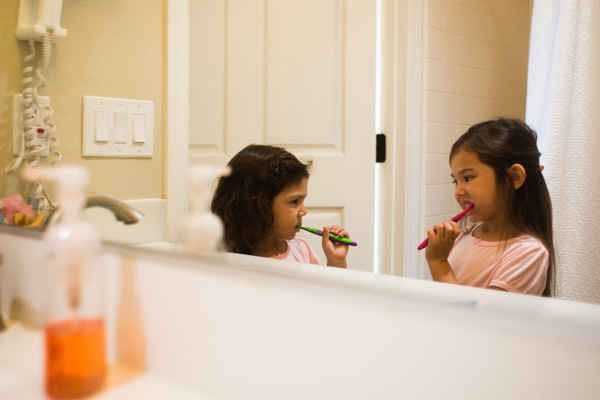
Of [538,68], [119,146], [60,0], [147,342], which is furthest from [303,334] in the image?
[60,0]

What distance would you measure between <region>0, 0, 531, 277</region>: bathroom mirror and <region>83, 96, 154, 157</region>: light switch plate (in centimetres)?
1

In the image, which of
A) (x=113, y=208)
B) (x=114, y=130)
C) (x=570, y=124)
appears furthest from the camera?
(x=114, y=130)

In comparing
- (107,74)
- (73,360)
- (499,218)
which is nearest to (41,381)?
(73,360)

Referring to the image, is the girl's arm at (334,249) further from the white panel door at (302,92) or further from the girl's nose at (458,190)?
the girl's nose at (458,190)

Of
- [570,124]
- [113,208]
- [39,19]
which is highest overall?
[39,19]

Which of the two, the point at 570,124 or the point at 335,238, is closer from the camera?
the point at 570,124

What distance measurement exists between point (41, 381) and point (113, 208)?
0.81 feet

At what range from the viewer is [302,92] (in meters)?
0.69

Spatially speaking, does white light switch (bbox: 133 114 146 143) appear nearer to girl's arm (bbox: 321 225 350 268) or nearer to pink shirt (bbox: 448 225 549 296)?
girl's arm (bbox: 321 225 350 268)

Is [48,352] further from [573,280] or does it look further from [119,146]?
[573,280]

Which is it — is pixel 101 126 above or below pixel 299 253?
above

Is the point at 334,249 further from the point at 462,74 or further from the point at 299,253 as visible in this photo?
the point at 462,74

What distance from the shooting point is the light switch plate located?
870mm

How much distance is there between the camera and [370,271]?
61 centimetres
